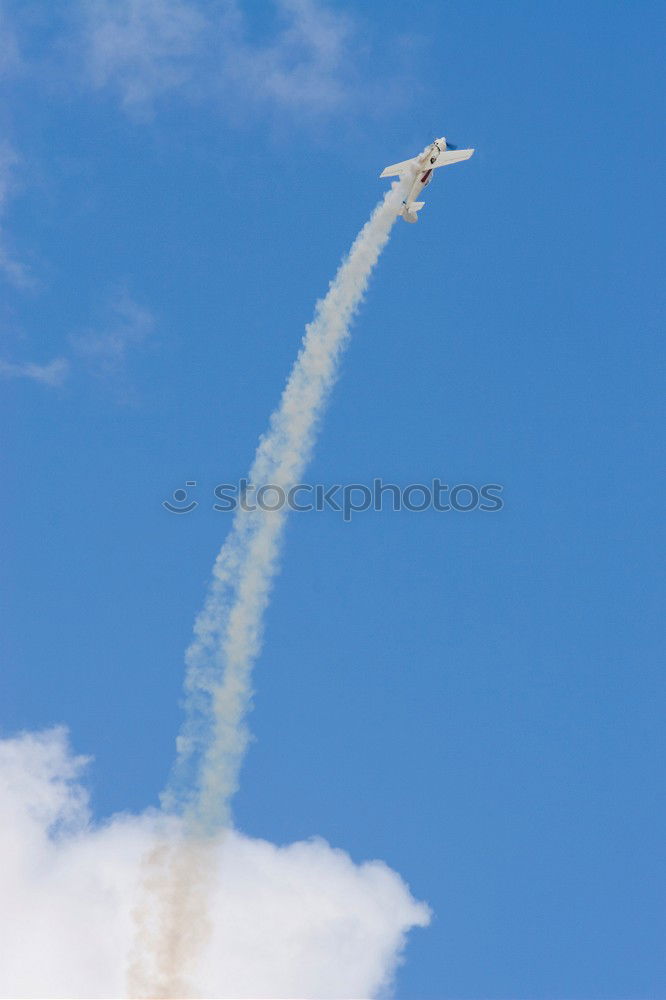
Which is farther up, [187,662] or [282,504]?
[282,504]

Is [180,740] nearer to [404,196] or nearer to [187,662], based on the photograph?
[187,662]

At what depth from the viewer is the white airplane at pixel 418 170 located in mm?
97438

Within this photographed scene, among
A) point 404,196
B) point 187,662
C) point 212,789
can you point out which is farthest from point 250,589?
point 404,196

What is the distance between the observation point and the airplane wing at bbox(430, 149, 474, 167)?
98.3 meters

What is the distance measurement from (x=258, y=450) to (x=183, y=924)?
32819mm

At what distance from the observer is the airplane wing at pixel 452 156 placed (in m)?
98.3

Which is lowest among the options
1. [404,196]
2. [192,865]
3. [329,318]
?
[192,865]

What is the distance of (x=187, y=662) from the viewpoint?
291 ft

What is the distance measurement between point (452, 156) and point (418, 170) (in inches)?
130

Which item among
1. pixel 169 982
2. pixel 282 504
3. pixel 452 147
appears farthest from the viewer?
pixel 452 147

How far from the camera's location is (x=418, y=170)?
320ft

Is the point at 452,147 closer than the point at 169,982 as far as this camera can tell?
No

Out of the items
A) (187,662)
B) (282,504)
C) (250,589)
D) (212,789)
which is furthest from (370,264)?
(212,789)

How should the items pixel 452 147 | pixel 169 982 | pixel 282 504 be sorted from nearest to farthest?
pixel 169 982 < pixel 282 504 < pixel 452 147
